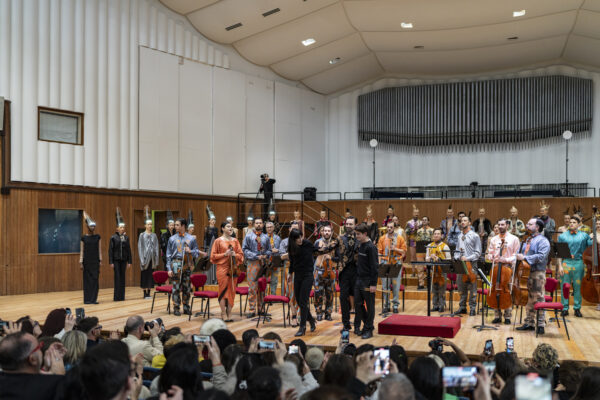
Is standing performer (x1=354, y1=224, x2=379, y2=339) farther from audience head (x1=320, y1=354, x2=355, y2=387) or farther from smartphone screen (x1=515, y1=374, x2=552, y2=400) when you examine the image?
smartphone screen (x1=515, y1=374, x2=552, y2=400)

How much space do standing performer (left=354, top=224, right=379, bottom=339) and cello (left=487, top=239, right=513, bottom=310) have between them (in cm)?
182

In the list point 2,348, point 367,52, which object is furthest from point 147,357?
point 367,52

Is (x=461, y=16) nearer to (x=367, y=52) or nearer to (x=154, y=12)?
(x=367, y=52)

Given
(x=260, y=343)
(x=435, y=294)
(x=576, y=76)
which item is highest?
(x=576, y=76)

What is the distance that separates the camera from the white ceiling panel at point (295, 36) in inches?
630

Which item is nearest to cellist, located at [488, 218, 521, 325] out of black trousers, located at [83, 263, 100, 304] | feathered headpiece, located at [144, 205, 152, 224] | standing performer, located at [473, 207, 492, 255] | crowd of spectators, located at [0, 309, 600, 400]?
crowd of spectators, located at [0, 309, 600, 400]

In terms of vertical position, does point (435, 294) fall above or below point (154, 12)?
below

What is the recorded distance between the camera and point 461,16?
1561cm

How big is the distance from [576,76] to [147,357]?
18.4 meters

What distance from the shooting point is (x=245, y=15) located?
15.4 m

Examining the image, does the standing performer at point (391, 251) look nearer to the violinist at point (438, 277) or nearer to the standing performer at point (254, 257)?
the violinist at point (438, 277)

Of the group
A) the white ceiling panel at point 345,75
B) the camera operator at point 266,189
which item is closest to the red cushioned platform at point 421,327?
the camera operator at point 266,189

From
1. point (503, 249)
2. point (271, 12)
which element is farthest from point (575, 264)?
point (271, 12)

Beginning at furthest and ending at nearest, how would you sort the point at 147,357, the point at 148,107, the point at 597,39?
the point at 597,39 < the point at 148,107 < the point at 147,357
